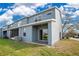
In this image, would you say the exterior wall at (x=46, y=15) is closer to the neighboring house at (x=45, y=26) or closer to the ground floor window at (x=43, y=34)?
the neighboring house at (x=45, y=26)

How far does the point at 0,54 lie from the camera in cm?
766

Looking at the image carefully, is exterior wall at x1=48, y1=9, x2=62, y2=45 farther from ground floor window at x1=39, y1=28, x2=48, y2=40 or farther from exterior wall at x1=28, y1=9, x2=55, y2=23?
ground floor window at x1=39, y1=28, x2=48, y2=40

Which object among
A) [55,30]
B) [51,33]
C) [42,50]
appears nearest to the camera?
[42,50]

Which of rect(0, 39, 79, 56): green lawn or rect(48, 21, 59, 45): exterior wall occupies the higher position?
rect(48, 21, 59, 45): exterior wall

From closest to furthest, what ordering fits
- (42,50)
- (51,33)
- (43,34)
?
(42,50), (51,33), (43,34)

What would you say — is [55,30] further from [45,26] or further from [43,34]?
[43,34]

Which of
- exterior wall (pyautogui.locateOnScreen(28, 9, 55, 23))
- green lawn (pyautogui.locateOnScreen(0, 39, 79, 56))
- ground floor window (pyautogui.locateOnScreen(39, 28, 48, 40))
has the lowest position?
green lawn (pyautogui.locateOnScreen(0, 39, 79, 56))

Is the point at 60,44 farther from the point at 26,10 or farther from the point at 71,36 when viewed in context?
the point at 26,10

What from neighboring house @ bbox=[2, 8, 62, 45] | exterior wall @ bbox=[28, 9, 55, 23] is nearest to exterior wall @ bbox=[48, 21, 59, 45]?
neighboring house @ bbox=[2, 8, 62, 45]

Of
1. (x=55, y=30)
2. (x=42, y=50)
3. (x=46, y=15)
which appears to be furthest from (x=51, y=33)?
(x=42, y=50)

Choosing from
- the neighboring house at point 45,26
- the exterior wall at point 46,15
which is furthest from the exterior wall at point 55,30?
the exterior wall at point 46,15

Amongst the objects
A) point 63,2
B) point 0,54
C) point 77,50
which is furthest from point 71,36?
point 0,54

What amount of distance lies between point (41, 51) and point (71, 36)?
209 centimetres

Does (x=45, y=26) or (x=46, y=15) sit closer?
(x=46, y=15)
